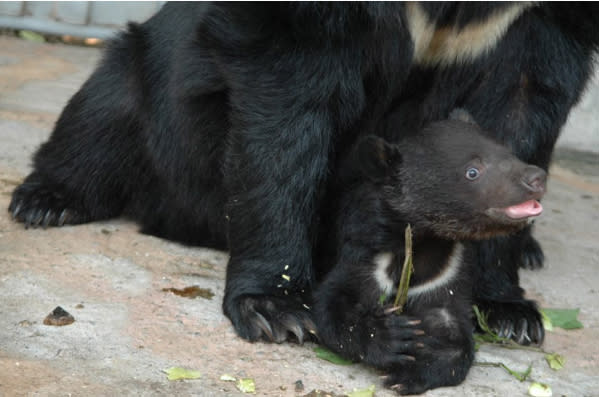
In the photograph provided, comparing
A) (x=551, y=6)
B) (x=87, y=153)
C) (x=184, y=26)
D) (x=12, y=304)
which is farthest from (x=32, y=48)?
(x=551, y=6)

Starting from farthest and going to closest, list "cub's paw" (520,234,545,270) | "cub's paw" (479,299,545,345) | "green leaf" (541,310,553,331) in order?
"cub's paw" (520,234,545,270) → "green leaf" (541,310,553,331) → "cub's paw" (479,299,545,345)

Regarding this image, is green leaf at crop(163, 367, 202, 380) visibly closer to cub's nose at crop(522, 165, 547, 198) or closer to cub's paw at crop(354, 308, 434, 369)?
cub's paw at crop(354, 308, 434, 369)

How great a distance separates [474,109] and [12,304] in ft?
6.25

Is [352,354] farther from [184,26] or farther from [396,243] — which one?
[184,26]

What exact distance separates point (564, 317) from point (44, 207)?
92.4 inches

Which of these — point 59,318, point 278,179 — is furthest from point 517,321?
point 59,318

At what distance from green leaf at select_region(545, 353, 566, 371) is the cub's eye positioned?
2.78 feet

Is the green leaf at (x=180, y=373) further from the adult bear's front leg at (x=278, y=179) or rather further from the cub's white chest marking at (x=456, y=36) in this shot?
the cub's white chest marking at (x=456, y=36)

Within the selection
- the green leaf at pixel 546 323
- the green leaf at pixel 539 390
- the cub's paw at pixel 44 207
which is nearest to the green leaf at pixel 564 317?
the green leaf at pixel 546 323

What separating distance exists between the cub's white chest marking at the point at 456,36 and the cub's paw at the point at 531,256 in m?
1.25

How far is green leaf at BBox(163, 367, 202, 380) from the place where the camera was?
12.0ft

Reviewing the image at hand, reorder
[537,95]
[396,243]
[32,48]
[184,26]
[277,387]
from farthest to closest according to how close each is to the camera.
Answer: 1. [32,48]
2. [184,26]
3. [537,95]
4. [396,243]
5. [277,387]

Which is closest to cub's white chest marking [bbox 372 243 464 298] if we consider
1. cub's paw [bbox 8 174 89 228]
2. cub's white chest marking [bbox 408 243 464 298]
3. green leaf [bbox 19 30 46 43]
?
cub's white chest marking [bbox 408 243 464 298]

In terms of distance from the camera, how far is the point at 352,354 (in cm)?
381
